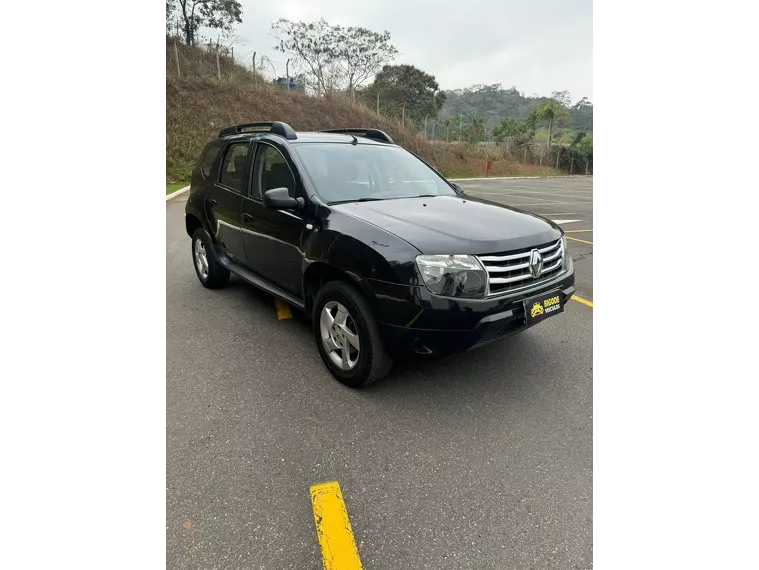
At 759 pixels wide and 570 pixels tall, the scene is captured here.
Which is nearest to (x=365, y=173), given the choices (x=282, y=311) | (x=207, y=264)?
(x=282, y=311)

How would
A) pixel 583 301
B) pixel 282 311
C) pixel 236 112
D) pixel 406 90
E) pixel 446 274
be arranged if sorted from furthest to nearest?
pixel 406 90 → pixel 236 112 → pixel 583 301 → pixel 282 311 → pixel 446 274

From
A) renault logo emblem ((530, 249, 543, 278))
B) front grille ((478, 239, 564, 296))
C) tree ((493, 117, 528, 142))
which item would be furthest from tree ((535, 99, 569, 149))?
renault logo emblem ((530, 249, 543, 278))

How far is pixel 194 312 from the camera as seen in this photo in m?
4.30

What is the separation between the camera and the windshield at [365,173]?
132 inches

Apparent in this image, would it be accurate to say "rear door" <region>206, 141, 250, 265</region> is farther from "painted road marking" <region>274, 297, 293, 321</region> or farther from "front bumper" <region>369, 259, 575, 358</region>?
"front bumper" <region>369, 259, 575, 358</region>

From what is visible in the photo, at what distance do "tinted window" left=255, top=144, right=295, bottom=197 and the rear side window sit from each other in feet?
3.52

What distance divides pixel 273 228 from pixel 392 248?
4.47 feet

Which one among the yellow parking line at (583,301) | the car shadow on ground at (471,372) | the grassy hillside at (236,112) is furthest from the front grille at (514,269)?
the grassy hillside at (236,112)

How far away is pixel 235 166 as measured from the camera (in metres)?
4.20

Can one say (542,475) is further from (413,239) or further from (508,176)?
(508,176)

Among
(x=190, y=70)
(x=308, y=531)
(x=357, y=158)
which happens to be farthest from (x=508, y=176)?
(x=308, y=531)

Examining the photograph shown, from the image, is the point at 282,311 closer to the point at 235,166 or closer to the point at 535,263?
the point at 235,166
